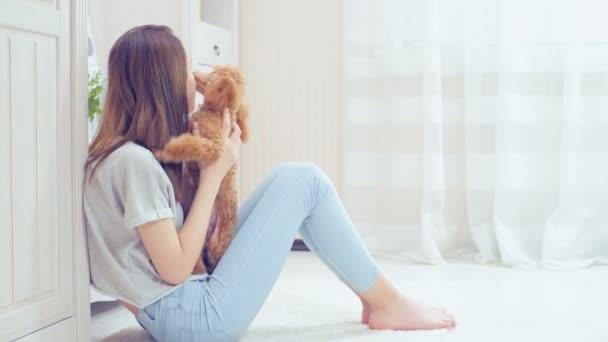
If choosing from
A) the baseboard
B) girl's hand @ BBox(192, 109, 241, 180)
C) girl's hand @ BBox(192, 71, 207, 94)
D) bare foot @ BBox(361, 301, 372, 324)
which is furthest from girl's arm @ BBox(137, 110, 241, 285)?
the baseboard

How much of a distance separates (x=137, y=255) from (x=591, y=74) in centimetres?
187

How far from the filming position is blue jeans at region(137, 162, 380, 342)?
4.42 feet

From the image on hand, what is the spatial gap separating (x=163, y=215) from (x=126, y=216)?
66 mm

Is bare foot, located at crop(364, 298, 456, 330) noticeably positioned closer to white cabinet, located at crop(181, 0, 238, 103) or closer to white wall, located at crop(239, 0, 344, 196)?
white cabinet, located at crop(181, 0, 238, 103)

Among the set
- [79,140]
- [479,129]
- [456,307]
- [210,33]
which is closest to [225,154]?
[79,140]

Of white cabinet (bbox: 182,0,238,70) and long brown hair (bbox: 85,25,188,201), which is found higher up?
white cabinet (bbox: 182,0,238,70)

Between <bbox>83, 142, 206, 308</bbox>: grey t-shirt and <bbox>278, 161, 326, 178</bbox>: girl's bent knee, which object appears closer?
<bbox>83, 142, 206, 308</bbox>: grey t-shirt

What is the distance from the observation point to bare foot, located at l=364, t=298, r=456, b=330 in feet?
5.17

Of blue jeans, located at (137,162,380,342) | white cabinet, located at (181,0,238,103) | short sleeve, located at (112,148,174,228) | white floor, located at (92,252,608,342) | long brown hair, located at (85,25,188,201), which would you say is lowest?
white floor, located at (92,252,608,342)

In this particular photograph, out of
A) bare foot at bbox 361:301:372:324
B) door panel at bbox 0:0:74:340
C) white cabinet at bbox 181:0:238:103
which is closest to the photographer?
door panel at bbox 0:0:74:340

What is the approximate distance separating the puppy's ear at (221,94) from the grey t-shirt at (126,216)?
0.20m

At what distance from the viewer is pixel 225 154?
1409 mm

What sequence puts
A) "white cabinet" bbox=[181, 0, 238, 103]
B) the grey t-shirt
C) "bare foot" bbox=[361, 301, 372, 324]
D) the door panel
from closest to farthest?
the door panel, the grey t-shirt, "bare foot" bbox=[361, 301, 372, 324], "white cabinet" bbox=[181, 0, 238, 103]

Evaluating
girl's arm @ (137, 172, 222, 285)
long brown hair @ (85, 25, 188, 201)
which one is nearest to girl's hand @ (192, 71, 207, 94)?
long brown hair @ (85, 25, 188, 201)
